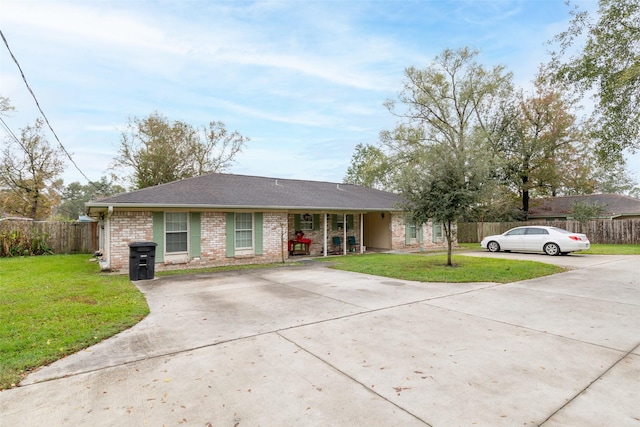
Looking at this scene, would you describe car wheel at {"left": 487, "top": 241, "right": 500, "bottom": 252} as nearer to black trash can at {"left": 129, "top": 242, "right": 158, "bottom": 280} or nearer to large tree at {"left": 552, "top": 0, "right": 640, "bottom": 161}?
large tree at {"left": 552, "top": 0, "right": 640, "bottom": 161}

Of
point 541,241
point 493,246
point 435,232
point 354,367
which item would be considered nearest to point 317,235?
point 435,232

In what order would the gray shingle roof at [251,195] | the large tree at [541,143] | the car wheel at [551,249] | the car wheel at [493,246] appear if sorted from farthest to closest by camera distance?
the large tree at [541,143], the car wheel at [493,246], the car wheel at [551,249], the gray shingle roof at [251,195]

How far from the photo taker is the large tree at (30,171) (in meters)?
23.5

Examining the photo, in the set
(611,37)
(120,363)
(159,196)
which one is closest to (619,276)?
(611,37)

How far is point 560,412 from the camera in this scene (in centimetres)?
277

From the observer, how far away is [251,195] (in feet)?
45.0

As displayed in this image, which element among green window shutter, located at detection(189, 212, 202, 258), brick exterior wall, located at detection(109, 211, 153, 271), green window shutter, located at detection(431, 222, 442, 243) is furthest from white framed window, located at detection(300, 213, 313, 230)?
green window shutter, located at detection(431, 222, 442, 243)

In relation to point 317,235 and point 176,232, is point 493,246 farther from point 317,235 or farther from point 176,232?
point 176,232

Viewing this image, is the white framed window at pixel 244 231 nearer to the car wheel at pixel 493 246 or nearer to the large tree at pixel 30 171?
the car wheel at pixel 493 246

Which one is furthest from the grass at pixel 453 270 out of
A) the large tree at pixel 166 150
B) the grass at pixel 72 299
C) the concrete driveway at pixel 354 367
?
the large tree at pixel 166 150

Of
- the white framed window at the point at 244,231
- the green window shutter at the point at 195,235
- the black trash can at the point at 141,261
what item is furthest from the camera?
the white framed window at the point at 244,231

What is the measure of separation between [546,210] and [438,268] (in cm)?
2485

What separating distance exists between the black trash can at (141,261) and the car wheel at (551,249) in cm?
1628

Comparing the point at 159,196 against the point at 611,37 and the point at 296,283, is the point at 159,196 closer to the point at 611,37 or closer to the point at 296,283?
the point at 296,283
